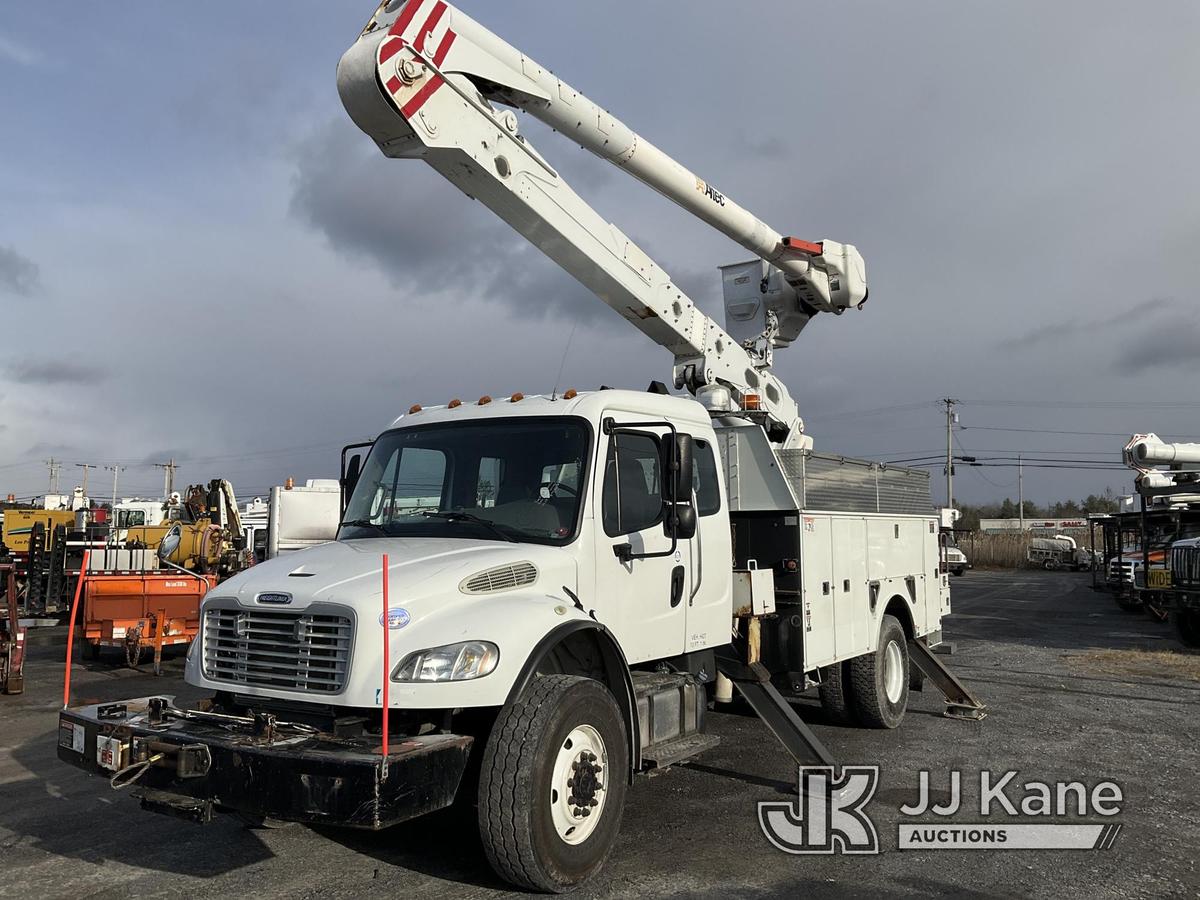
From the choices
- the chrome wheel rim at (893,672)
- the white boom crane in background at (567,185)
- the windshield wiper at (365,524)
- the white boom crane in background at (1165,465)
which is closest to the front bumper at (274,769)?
the windshield wiper at (365,524)

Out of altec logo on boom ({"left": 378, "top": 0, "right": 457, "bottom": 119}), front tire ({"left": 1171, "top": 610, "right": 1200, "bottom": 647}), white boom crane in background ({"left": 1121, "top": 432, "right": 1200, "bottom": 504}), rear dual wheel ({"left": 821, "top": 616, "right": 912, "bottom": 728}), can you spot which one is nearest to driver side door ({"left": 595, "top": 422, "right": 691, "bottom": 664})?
altec logo on boom ({"left": 378, "top": 0, "right": 457, "bottom": 119})

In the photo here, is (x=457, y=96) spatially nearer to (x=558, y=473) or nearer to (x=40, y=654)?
(x=558, y=473)

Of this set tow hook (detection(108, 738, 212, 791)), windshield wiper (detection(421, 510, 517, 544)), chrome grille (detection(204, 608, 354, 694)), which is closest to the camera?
tow hook (detection(108, 738, 212, 791))

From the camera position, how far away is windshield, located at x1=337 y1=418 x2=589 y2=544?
5277 millimetres

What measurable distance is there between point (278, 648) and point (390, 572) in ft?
2.17

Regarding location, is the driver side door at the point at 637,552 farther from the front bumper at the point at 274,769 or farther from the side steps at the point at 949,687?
the side steps at the point at 949,687

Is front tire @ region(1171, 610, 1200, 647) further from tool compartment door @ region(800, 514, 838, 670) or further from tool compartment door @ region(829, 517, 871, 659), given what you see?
tool compartment door @ region(800, 514, 838, 670)

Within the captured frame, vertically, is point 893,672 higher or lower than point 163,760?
lower

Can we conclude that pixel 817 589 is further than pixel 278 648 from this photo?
Yes

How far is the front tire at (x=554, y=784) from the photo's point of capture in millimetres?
4195

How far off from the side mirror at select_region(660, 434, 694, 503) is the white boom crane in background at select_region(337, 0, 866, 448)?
2559 mm

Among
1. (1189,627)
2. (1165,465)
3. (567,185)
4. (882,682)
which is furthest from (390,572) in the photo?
(1165,465)

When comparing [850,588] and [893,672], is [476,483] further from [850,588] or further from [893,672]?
[893,672]

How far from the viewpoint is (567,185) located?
7.46m
